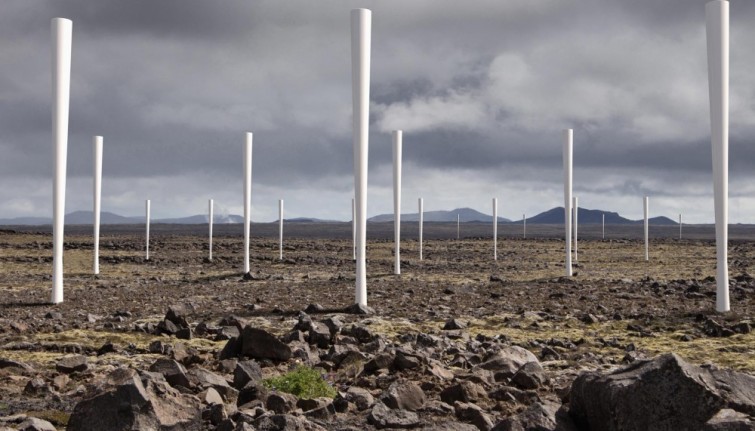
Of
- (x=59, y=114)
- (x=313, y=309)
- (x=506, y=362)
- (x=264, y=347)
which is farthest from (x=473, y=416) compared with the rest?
(x=59, y=114)

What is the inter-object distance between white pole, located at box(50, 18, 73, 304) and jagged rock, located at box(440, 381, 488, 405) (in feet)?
47.3

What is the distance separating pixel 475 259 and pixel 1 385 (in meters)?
39.4

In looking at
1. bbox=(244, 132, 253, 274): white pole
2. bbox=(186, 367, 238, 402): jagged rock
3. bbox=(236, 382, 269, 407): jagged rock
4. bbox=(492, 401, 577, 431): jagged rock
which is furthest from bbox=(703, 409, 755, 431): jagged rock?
bbox=(244, 132, 253, 274): white pole

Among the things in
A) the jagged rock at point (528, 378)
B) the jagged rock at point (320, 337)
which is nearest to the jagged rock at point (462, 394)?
the jagged rock at point (528, 378)

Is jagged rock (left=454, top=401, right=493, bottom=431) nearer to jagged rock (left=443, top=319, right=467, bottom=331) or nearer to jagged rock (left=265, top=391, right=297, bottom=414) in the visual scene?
jagged rock (left=265, top=391, right=297, bottom=414)

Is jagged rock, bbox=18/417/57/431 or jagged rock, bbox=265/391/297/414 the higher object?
jagged rock, bbox=265/391/297/414

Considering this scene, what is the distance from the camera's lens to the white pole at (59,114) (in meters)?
20.7

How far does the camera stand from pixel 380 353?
1146cm


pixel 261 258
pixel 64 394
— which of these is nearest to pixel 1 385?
pixel 64 394

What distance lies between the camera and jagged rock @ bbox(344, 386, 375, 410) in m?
8.84

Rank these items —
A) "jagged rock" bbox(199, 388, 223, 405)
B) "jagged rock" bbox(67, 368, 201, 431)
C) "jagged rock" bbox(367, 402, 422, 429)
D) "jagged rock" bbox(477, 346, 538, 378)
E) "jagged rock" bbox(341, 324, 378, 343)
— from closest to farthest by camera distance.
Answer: "jagged rock" bbox(67, 368, 201, 431), "jagged rock" bbox(367, 402, 422, 429), "jagged rock" bbox(199, 388, 223, 405), "jagged rock" bbox(477, 346, 538, 378), "jagged rock" bbox(341, 324, 378, 343)

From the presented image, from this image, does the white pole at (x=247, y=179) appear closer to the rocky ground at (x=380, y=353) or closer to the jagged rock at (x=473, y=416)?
the rocky ground at (x=380, y=353)

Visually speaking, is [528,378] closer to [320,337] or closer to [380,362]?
[380,362]

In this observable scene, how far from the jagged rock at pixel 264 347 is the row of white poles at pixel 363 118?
7699mm
